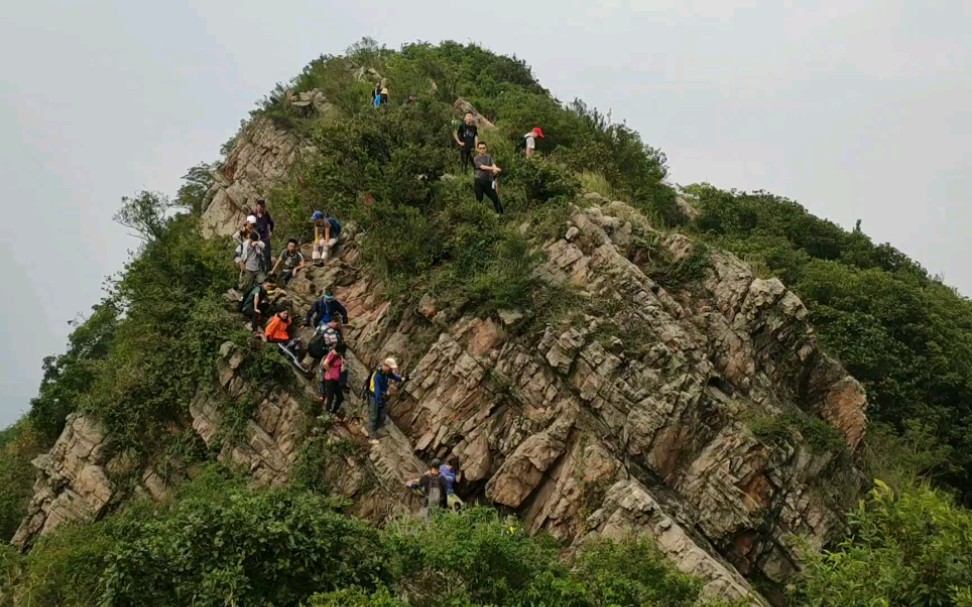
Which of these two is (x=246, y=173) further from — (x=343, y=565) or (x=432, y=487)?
(x=343, y=565)

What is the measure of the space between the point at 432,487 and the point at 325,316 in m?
4.89

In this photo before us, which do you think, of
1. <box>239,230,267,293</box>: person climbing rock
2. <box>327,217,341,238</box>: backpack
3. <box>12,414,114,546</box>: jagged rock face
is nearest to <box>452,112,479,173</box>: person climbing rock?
<box>327,217,341,238</box>: backpack

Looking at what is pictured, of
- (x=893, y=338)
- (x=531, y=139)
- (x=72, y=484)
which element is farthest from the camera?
(x=893, y=338)

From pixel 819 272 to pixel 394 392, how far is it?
18380mm

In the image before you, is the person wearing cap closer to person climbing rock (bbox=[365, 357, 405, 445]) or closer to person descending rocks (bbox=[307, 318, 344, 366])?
person descending rocks (bbox=[307, 318, 344, 366])

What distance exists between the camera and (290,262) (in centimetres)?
2106

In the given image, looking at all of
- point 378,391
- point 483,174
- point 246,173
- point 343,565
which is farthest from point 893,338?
point 246,173

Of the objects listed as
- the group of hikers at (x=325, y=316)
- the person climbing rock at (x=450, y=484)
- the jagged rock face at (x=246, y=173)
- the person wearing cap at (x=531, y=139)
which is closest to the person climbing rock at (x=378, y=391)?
the group of hikers at (x=325, y=316)

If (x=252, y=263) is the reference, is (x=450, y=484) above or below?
below

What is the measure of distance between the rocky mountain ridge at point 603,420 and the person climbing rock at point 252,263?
1.01 m

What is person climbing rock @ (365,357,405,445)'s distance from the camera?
1695 cm

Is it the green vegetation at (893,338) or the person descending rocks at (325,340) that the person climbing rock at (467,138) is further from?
the green vegetation at (893,338)

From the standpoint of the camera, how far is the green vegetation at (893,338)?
1005 inches

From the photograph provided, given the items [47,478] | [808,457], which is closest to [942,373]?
Answer: [808,457]
